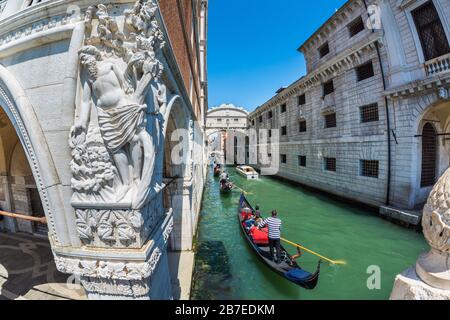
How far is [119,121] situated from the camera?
5.82 feet

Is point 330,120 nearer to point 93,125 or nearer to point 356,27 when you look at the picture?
point 356,27

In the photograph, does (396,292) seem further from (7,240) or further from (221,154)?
(221,154)

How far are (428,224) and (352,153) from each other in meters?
10.7

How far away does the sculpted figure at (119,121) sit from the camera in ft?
5.83

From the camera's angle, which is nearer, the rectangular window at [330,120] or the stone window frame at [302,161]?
the rectangular window at [330,120]

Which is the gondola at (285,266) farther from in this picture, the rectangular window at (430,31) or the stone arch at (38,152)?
the rectangular window at (430,31)

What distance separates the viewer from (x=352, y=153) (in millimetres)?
10562

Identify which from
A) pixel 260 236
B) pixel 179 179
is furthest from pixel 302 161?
pixel 179 179

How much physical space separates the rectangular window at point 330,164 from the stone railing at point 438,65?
589 centimetres

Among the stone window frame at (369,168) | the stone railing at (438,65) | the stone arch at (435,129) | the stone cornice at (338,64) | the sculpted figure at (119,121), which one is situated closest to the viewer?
the sculpted figure at (119,121)

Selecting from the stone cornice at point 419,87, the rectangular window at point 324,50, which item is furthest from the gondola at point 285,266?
the rectangular window at point 324,50

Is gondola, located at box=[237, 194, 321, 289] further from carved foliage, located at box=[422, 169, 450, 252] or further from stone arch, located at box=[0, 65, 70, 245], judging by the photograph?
stone arch, located at box=[0, 65, 70, 245]
